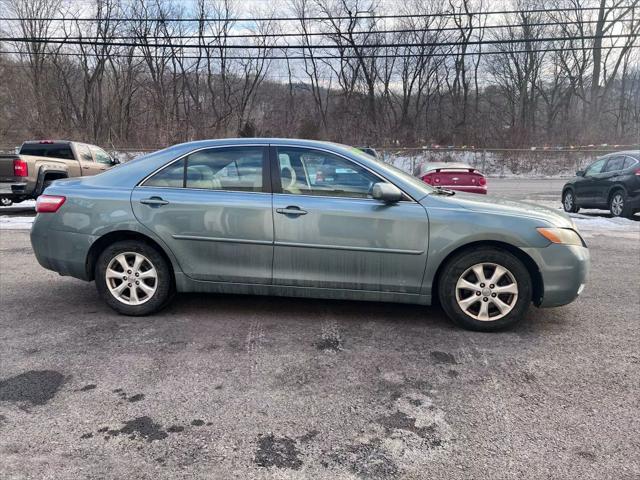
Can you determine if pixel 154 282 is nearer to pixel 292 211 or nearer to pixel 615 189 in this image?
pixel 292 211

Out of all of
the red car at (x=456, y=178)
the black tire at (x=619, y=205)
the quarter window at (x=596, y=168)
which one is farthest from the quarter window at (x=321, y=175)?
the quarter window at (x=596, y=168)

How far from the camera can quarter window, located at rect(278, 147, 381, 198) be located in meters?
4.17

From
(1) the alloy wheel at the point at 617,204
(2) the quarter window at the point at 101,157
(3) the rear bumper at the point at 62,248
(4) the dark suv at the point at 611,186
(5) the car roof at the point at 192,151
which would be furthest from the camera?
(2) the quarter window at the point at 101,157

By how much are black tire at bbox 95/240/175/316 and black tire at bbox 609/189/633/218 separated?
1102 centimetres

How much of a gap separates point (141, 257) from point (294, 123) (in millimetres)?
41709

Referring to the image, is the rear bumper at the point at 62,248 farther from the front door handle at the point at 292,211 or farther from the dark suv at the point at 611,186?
the dark suv at the point at 611,186

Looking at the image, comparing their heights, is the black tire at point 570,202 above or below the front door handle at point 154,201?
below

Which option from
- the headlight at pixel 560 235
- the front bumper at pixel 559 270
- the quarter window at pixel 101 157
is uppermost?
the quarter window at pixel 101 157

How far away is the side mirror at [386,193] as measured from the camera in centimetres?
400

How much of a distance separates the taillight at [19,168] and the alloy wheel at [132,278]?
8.76m

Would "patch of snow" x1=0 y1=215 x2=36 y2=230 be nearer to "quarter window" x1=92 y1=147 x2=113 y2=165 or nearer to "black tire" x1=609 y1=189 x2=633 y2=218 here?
"quarter window" x1=92 y1=147 x2=113 y2=165

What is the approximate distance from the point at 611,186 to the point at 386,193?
10212 mm

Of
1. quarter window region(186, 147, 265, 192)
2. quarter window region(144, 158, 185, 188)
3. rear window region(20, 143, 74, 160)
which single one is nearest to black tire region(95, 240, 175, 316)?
quarter window region(144, 158, 185, 188)

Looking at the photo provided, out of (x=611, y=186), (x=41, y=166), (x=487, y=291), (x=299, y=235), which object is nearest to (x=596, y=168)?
(x=611, y=186)
